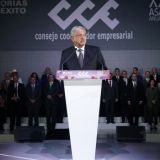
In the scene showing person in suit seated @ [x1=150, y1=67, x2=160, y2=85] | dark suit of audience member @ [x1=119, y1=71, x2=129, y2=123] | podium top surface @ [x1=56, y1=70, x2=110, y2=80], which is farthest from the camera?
person in suit seated @ [x1=150, y1=67, x2=160, y2=85]

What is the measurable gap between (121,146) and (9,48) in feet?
21.9

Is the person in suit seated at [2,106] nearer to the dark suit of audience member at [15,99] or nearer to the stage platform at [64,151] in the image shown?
Answer: the dark suit of audience member at [15,99]

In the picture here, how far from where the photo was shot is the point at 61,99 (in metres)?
9.70

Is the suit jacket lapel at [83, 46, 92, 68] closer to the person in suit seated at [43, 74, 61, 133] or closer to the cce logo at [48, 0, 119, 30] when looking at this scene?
the person in suit seated at [43, 74, 61, 133]

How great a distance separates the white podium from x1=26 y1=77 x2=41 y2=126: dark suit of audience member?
5.71 m

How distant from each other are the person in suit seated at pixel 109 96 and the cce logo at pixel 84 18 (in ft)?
7.24

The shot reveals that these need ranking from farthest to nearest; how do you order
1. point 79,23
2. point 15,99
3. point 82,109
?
point 79,23 → point 15,99 → point 82,109

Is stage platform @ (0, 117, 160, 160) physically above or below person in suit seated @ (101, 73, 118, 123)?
below

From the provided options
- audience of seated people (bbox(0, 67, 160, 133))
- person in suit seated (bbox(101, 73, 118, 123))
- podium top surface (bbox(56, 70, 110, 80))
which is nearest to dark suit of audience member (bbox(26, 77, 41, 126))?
audience of seated people (bbox(0, 67, 160, 133))

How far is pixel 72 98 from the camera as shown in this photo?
12.3ft

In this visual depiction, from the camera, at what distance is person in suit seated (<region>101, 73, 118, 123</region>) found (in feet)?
31.5

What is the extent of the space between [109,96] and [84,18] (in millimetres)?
2730

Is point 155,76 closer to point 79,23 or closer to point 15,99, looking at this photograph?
point 79,23

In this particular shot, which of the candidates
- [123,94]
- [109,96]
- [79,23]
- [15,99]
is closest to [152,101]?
[123,94]
